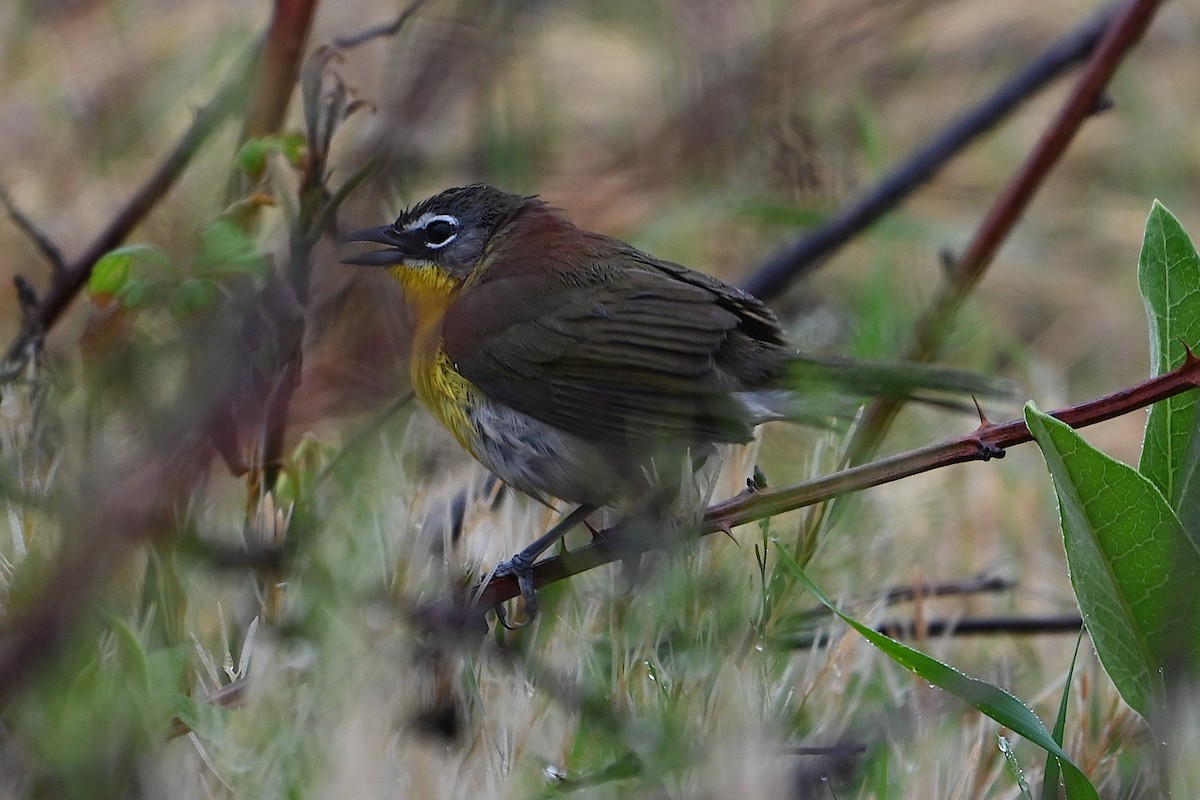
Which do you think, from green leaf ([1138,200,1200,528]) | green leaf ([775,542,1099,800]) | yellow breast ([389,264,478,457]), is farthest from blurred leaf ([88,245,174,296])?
green leaf ([1138,200,1200,528])

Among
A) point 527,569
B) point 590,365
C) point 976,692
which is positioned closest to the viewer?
point 976,692

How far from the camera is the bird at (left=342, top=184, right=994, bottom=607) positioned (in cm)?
236

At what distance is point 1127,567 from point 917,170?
2150mm

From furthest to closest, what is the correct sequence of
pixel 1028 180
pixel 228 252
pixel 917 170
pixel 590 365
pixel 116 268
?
pixel 917 170, pixel 1028 180, pixel 590 365, pixel 116 268, pixel 228 252

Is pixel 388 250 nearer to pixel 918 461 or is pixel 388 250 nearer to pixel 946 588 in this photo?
pixel 946 588

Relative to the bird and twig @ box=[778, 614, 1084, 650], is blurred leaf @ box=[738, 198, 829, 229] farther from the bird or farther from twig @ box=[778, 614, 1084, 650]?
twig @ box=[778, 614, 1084, 650]

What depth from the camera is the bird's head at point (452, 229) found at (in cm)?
295

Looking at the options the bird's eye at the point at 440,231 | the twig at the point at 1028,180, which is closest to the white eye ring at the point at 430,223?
the bird's eye at the point at 440,231

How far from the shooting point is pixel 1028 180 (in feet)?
9.23

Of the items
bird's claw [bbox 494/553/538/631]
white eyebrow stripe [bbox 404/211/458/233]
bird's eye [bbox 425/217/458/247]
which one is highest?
bird's claw [bbox 494/553/538/631]

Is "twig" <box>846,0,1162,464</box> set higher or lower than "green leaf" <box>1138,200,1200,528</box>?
lower

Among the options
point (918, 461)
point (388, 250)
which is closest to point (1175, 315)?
point (918, 461)

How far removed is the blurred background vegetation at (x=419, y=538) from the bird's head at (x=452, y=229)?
0.10 meters

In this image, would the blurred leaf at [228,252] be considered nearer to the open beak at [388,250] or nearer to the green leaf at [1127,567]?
the open beak at [388,250]
